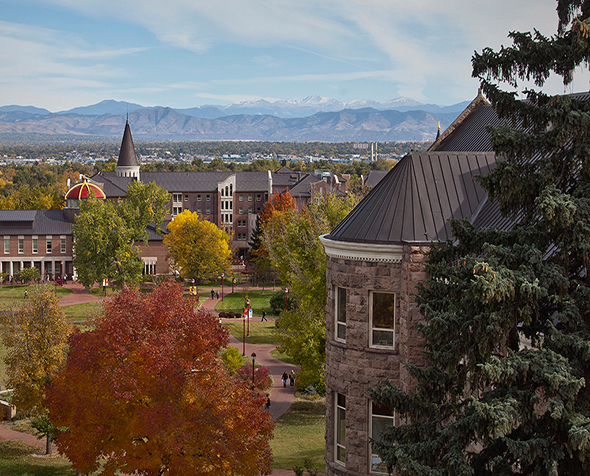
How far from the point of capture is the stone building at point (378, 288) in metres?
18.6

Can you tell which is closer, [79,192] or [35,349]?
[35,349]

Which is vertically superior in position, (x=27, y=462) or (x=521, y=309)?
(x=521, y=309)

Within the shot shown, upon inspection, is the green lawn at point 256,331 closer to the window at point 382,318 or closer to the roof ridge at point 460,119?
the roof ridge at point 460,119

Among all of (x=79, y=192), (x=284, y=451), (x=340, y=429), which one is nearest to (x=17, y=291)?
(x=79, y=192)

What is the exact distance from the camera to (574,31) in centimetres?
1253

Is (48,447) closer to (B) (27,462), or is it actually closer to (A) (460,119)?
(B) (27,462)

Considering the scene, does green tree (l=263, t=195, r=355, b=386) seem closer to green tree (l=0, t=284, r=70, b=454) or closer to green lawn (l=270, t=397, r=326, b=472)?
green lawn (l=270, t=397, r=326, b=472)

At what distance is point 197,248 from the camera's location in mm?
80312

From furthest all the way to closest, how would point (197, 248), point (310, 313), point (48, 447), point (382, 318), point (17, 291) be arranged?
point (197, 248) → point (17, 291) → point (310, 313) → point (48, 447) → point (382, 318)

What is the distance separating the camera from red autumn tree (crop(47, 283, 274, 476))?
19219 millimetres

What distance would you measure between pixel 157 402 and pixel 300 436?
15.8 metres

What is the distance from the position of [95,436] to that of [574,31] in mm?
15559

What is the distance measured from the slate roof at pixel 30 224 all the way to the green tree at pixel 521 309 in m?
78.0

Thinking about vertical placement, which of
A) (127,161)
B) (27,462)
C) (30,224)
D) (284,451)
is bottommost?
(284,451)
